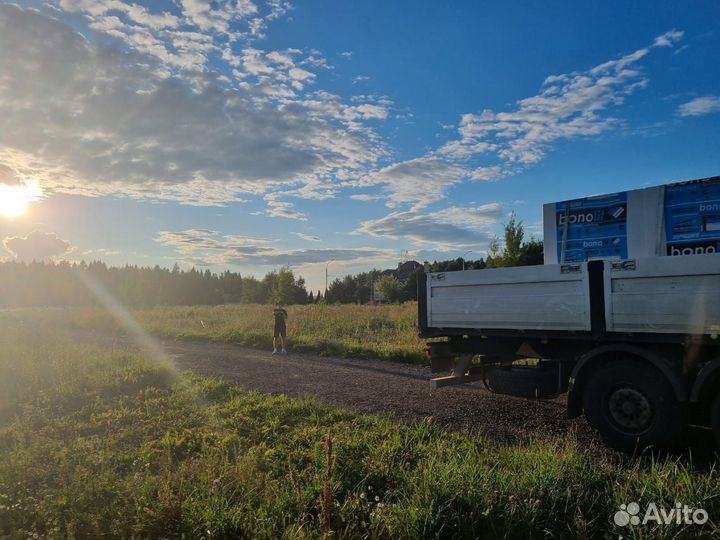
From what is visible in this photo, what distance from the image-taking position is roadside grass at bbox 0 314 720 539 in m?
3.37

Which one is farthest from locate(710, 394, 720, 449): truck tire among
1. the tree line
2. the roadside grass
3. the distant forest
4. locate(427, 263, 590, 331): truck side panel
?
the tree line

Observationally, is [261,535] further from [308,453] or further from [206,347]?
[206,347]

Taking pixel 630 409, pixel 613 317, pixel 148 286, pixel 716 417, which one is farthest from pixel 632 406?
pixel 148 286

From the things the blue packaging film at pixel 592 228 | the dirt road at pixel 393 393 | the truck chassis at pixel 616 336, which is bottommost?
the dirt road at pixel 393 393

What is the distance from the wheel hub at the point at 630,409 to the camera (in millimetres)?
5055

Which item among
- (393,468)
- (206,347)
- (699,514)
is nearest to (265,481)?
(393,468)

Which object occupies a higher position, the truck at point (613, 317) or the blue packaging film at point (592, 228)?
the blue packaging film at point (592, 228)

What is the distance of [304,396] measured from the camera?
26.5 feet

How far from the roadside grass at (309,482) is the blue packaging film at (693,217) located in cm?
234

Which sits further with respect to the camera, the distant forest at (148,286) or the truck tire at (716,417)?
the distant forest at (148,286)

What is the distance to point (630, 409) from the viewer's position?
203 inches

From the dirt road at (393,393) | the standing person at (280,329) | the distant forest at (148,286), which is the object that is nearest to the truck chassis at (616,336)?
the dirt road at (393,393)

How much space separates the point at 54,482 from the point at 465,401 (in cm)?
555

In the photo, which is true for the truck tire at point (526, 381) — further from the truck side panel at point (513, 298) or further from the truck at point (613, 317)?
the truck side panel at point (513, 298)
